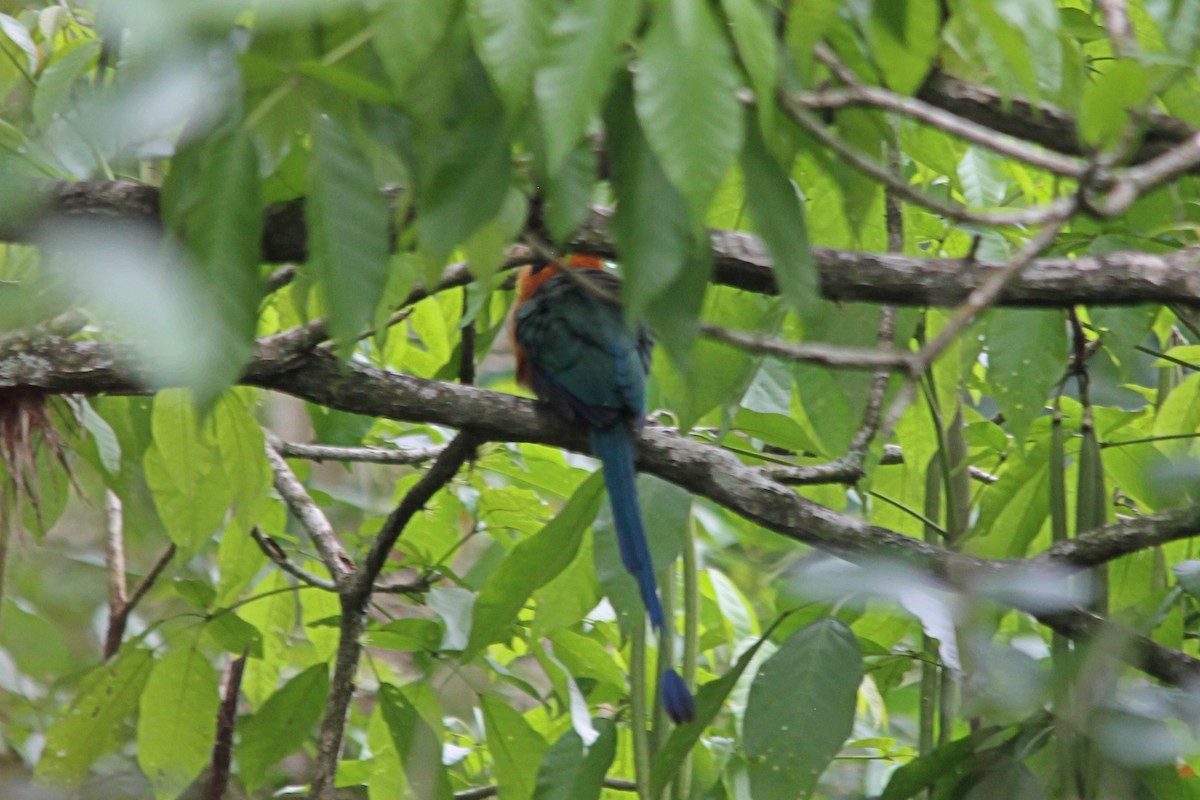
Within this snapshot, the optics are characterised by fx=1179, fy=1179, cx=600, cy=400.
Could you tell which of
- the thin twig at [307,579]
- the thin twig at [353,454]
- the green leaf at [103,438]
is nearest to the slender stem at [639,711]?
the thin twig at [307,579]

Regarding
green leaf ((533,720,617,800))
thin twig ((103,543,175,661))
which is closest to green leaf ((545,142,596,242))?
green leaf ((533,720,617,800))

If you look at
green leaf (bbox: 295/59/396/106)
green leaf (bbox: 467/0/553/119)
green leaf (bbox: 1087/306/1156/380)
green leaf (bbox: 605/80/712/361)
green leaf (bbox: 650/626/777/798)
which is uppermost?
green leaf (bbox: 467/0/553/119)

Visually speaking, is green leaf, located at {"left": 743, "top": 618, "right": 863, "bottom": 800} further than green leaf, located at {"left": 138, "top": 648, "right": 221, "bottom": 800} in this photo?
No

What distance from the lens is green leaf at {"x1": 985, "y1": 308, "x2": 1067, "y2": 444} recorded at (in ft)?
6.03

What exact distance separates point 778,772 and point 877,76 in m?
0.95

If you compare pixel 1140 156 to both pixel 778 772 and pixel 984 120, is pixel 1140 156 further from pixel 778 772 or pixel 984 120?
pixel 778 772

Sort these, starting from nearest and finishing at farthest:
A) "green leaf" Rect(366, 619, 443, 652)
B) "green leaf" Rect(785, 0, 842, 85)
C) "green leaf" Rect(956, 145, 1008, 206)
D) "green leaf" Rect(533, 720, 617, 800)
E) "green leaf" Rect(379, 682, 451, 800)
A: "green leaf" Rect(785, 0, 842, 85), "green leaf" Rect(533, 720, 617, 800), "green leaf" Rect(379, 682, 451, 800), "green leaf" Rect(366, 619, 443, 652), "green leaf" Rect(956, 145, 1008, 206)

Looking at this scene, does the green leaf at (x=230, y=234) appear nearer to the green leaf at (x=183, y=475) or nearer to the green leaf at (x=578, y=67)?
the green leaf at (x=578, y=67)

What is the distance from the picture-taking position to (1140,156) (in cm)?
174

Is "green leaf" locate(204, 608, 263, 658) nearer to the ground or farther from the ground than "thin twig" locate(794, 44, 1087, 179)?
nearer to the ground

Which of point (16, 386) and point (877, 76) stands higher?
point (877, 76)

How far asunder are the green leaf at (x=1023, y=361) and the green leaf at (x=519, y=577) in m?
0.73

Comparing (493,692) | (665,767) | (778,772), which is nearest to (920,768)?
(778,772)

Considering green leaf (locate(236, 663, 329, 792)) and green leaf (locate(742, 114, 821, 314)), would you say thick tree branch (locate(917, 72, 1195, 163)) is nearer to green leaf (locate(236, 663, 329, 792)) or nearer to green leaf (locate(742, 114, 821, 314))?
green leaf (locate(742, 114, 821, 314))
